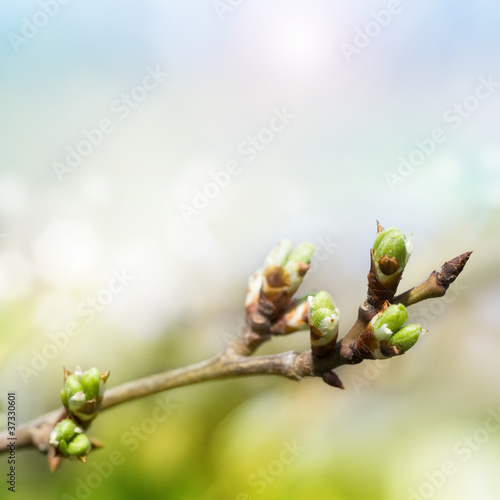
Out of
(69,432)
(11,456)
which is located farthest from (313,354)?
(11,456)

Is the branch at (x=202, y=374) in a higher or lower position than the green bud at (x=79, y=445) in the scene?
higher

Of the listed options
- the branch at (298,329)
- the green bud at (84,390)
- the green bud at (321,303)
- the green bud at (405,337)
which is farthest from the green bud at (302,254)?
the green bud at (84,390)

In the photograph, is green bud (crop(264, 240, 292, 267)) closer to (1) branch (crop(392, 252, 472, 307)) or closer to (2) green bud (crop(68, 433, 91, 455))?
(1) branch (crop(392, 252, 472, 307))

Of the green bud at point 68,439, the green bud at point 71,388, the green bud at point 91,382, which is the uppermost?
the green bud at point 91,382

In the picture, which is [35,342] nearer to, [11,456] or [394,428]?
[11,456]

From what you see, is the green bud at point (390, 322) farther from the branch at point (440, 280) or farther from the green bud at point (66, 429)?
the green bud at point (66, 429)

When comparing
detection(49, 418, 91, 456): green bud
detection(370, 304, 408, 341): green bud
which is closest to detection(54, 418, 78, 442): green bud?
detection(49, 418, 91, 456): green bud
